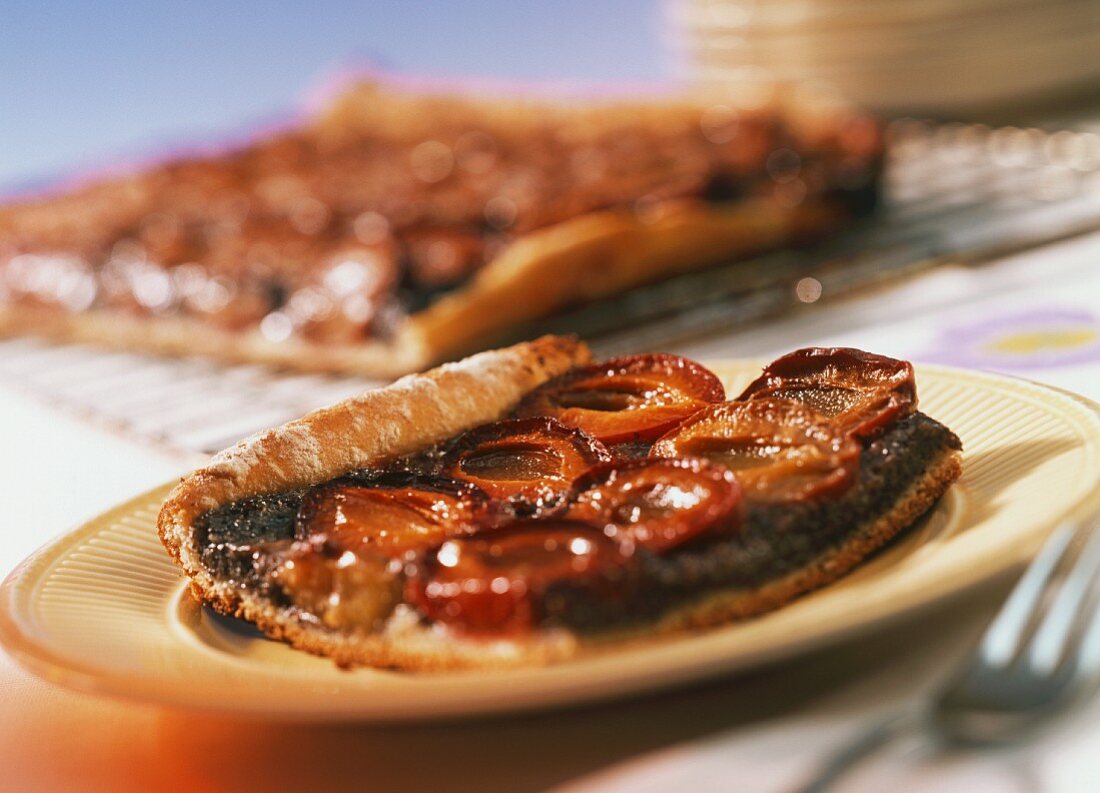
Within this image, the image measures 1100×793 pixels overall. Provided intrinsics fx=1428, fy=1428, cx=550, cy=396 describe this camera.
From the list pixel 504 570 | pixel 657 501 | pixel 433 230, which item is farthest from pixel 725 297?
pixel 504 570

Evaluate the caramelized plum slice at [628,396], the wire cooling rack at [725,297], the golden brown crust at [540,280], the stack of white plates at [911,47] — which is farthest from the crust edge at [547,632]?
the stack of white plates at [911,47]

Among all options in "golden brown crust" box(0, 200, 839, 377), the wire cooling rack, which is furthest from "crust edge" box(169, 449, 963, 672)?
"golden brown crust" box(0, 200, 839, 377)

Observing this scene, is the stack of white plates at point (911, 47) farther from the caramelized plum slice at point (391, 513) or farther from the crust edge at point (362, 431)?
the caramelized plum slice at point (391, 513)

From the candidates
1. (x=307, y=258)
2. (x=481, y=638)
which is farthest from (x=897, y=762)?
(x=307, y=258)

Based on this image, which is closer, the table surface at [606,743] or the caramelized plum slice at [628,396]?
the table surface at [606,743]

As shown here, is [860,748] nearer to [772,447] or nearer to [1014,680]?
[1014,680]
